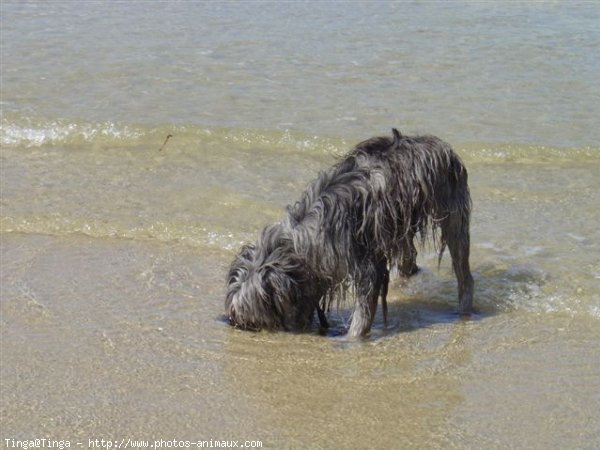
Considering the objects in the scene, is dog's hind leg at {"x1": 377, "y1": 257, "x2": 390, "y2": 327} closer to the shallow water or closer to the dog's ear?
the shallow water

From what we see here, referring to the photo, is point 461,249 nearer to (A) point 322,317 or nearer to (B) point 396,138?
(B) point 396,138

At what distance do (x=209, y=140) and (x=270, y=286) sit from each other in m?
4.18

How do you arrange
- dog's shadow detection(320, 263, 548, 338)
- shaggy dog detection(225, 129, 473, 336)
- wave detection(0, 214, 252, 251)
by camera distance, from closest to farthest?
shaggy dog detection(225, 129, 473, 336) → dog's shadow detection(320, 263, 548, 338) → wave detection(0, 214, 252, 251)

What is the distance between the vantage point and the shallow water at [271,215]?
199 inches

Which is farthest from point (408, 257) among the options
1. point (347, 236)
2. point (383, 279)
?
point (347, 236)

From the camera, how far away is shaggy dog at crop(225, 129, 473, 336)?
231 inches

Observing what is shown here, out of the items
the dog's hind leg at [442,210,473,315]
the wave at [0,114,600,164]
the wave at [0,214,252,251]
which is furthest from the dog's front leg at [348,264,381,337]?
the wave at [0,114,600,164]

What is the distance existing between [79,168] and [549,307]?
4700 mm

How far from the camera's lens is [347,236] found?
587 cm

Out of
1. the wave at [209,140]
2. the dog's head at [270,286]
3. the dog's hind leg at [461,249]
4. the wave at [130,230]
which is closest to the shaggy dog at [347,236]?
the dog's head at [270,286]

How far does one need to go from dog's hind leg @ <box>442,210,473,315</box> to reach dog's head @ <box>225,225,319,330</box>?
37.3 inches

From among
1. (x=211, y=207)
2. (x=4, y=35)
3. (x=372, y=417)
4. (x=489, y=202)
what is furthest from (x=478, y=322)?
(x=4, y=35)

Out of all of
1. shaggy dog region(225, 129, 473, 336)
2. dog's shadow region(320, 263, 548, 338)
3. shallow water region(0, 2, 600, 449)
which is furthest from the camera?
dog's shadow region(320, 263, 548, 338)

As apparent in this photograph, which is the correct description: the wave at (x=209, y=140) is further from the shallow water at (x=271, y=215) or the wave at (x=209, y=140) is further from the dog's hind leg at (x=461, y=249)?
the dog's hind leg at (x=461, y=249)
